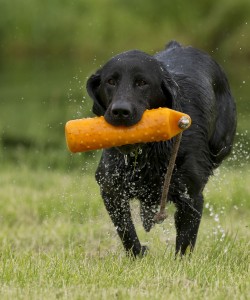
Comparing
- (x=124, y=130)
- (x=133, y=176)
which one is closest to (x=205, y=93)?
(x=133, y=176)

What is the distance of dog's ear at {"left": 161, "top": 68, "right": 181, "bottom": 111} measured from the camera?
4.69 m

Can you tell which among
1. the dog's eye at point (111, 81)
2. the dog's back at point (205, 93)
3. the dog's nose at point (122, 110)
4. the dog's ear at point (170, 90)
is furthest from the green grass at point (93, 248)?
the dog's eye at point (111, 81)

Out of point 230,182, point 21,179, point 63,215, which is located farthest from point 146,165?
point 21,179

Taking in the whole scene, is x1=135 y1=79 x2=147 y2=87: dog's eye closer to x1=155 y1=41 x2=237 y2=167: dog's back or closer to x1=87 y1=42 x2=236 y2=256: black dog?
x1=87 y1=42 x2=236 y2=256: black dog

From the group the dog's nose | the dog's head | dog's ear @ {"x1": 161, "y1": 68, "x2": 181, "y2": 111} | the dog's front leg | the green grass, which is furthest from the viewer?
the dog's front leg

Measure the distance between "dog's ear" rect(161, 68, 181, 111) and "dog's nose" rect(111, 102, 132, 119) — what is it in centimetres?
55

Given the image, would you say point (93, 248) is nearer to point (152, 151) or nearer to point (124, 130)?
point (152, 151)

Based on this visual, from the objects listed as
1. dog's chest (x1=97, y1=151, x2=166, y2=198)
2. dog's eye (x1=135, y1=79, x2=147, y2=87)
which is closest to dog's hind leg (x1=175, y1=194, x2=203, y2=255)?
dog's chest (x1=97, y1=151, x2=166, y2=198)

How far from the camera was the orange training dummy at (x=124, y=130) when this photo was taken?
14.0 feet

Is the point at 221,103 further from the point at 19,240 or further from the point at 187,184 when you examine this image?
the point at 19,240

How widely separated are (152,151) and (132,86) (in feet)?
1.85

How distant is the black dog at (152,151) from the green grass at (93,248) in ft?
0.92

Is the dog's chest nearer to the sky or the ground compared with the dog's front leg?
nearer to the sky

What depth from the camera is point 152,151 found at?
→ 16.0 feet
